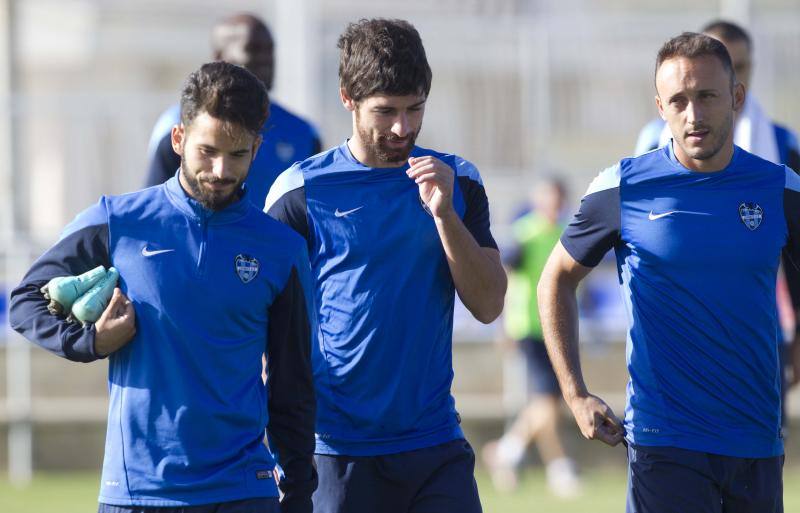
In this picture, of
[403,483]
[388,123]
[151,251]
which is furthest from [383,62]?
[403,483]

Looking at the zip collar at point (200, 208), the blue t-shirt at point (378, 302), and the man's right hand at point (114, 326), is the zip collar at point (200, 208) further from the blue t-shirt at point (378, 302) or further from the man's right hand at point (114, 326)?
the blue t-shirt at point (378, 302)

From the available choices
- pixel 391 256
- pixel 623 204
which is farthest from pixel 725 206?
pixel 391 256

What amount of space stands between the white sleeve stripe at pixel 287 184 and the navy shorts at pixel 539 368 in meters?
7.28

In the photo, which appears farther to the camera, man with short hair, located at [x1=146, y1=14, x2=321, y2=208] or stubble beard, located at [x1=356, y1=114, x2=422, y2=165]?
man with short hair, located at [x1=146, y1=14, x2=321, y2=208]

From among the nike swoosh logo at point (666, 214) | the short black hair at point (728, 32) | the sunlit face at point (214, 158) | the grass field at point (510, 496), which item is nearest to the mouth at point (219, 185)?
the sunlit face at point (214, 158)

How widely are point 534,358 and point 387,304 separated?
7.66 metres

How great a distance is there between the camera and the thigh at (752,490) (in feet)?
15.6

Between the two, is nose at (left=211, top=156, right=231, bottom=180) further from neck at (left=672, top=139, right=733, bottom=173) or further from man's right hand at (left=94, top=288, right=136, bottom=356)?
neck at (left=672, top=139, right=733, bottom=173)

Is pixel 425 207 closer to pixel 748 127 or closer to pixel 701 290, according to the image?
pixel 701 290

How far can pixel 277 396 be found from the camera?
4.43 m

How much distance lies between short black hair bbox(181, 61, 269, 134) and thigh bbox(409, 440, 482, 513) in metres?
1.20

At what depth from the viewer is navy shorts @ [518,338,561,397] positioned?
1213 centimetres

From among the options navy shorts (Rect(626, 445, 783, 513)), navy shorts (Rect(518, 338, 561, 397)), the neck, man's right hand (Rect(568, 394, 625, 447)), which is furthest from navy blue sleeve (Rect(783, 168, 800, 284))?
navy shorts (Rect(518, 338, 561, 397))

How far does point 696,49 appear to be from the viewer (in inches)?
190
